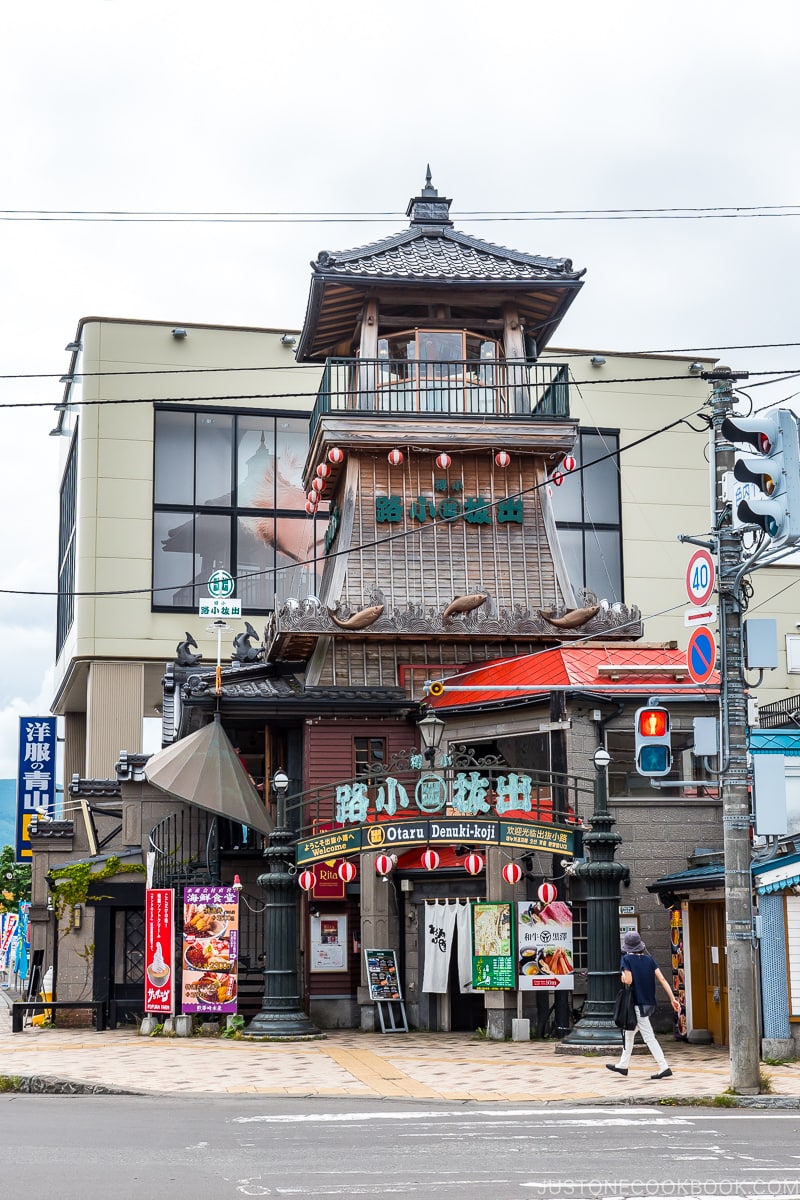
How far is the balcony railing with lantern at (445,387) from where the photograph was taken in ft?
107

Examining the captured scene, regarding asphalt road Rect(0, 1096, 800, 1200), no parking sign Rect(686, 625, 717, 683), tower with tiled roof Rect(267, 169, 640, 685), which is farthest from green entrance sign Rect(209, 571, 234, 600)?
asphalt road Rect(0, 1096, 800, 1200)

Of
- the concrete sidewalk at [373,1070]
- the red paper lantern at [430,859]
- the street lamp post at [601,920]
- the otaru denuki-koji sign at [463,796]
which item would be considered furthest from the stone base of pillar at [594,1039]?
the red paper lantern at [430,859]

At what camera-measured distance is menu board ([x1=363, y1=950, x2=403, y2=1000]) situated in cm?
2631

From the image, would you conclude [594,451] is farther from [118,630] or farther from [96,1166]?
[96,1166]

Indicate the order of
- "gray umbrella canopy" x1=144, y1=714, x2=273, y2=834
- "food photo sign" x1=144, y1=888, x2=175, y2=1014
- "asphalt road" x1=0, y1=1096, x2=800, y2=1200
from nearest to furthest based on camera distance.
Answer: "asphalt road" x1=0, y1=1096, x2=800, y2=1200 < "food photo sign" x1=144, y1=888, x2=175, y2=1014 < "gray umbrella canopy" x1=144, y1=714, x2=273, y2=834

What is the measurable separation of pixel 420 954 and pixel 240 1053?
A: 510 cm

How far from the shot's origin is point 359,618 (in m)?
30.2

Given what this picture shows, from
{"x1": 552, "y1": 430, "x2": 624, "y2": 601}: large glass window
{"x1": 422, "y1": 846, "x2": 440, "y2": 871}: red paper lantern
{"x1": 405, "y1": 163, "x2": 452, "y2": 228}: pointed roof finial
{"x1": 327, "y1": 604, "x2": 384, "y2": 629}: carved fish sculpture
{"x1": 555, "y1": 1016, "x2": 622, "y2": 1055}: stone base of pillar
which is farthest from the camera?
{"x1": 552, "y1": 430, "x2": 624, "y2": 601}: large glass window

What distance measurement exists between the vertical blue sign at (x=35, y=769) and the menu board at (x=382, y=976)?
23.7 meters

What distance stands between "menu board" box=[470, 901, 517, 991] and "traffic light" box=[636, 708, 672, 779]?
22.0ft

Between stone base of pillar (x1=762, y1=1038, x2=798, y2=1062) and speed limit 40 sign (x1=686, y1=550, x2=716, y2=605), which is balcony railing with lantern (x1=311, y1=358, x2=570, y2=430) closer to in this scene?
speed limit 40 sign (x1=686, y1=550, x2=716, y2=605)

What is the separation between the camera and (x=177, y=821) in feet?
102

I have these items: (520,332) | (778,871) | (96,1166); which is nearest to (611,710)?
(778,871)

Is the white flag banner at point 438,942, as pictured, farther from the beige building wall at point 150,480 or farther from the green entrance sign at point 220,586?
the beige building wall at point 150,480
